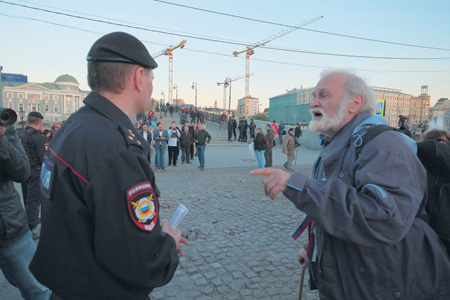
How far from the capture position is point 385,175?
4.57 feet

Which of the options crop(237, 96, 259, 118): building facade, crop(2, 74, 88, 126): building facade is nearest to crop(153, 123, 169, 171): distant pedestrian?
crop(237, 96, 259, 118): building facade

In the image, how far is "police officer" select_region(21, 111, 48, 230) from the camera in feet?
16.3

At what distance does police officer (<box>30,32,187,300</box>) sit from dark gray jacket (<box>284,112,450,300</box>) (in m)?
0.74

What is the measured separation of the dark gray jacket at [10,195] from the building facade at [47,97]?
9447 cm

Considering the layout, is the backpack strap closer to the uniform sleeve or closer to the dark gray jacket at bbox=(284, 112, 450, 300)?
the dark gray jacket at bbox=(284, 112, 450, 300)

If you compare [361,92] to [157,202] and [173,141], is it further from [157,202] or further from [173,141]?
[173,141]

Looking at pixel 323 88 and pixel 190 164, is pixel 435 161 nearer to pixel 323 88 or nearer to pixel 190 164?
pixel 323 88

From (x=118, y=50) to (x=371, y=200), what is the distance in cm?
142

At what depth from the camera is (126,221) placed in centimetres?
113

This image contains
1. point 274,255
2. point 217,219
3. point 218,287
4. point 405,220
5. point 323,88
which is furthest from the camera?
point 217,219

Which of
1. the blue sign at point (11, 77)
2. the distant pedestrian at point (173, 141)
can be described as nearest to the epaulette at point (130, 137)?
the distant pedestrian at point (173, 141)

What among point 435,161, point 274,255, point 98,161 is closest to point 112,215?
point 98,161

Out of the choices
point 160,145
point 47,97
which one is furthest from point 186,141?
point 47,97

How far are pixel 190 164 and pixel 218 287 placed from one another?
35.5 ft
